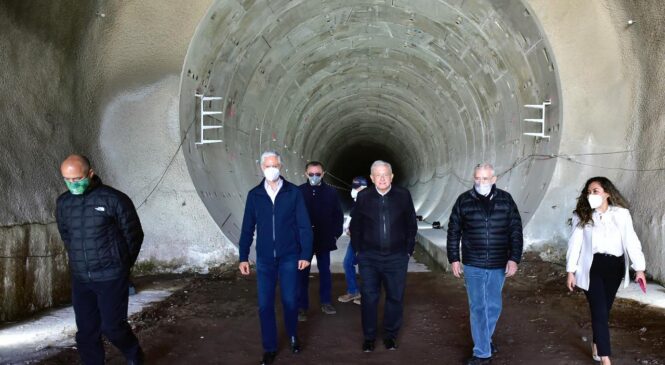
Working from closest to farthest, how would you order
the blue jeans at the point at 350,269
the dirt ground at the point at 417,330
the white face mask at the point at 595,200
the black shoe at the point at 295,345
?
the white face mask at the point at 595,200 → the dirt ground at the point at 417,330 → the black shoe at the point at 295,345 → the blue jeans at the point at 350,269

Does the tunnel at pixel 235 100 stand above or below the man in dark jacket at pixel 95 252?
above

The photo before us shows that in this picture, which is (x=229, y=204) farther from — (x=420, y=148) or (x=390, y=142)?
(x=390, y=142)

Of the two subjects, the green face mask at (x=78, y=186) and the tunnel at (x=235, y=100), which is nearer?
the green face mask at (x=78, y=186)

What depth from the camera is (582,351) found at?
4.63m

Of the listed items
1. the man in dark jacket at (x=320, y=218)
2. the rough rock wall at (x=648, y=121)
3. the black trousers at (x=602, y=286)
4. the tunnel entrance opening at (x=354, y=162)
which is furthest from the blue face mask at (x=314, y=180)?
the tunnel entrance opening at (x=354, y=162)

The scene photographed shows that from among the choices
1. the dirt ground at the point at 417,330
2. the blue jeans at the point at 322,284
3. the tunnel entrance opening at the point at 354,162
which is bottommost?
the dirt ground at the point at 417,330

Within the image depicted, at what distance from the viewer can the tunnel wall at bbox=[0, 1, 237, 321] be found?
570 cm

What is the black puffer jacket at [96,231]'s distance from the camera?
12.5 ft

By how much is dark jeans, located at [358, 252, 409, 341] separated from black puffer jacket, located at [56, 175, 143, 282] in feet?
6.03

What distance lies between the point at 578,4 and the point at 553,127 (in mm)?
1558

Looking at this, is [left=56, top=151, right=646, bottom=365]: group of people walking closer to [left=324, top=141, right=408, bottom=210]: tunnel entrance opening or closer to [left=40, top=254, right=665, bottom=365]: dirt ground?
[left=40, top=254, right=665, bottom=365]: dirt ground

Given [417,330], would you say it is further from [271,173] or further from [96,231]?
[96,231]

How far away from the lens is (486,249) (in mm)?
4277

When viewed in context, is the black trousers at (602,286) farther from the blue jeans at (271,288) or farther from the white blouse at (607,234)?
the blue jeans at (271,288)
